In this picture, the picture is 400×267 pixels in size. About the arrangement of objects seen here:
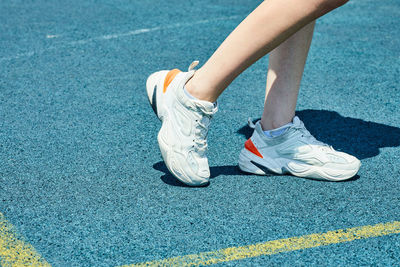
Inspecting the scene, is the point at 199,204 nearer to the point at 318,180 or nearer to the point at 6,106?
the point at 318,180

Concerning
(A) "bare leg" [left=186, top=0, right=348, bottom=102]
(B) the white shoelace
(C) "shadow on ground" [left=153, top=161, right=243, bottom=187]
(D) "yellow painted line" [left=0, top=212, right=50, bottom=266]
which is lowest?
(C) "shadow on ground" [left=153, top=161, right=243, bottom=187]

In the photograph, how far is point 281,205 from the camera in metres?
2.37

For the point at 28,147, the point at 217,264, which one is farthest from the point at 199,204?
the point at 28,147

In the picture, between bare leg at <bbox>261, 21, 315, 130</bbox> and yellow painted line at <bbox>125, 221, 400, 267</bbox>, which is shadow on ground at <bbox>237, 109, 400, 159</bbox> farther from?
yellow painted line at <bbox>125, 221, 400, 267</bbox>

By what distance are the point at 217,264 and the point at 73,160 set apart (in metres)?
1.07

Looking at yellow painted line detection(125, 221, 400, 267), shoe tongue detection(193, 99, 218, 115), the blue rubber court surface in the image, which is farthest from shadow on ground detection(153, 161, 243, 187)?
yellow painted line detection(125, 221, 400, 267)

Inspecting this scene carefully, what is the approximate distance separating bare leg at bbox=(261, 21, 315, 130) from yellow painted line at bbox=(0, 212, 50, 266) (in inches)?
48.0

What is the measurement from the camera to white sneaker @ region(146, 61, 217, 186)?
2410mm

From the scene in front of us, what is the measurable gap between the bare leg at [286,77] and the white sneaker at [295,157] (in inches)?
2.6

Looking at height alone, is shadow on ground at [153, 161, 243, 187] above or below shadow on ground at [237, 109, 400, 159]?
above

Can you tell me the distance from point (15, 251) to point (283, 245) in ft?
3.17

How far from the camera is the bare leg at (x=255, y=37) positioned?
7.28 feet

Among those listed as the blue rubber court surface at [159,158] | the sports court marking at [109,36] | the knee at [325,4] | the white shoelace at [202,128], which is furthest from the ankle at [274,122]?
the sports court marking at [109,36]

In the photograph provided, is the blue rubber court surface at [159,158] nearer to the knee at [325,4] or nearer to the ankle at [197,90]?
the ankle at [197,90]
